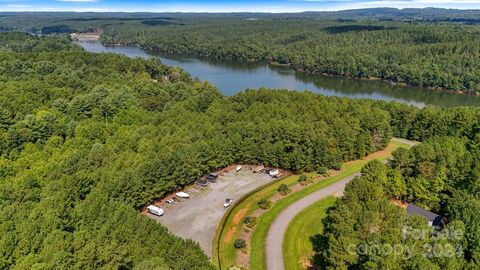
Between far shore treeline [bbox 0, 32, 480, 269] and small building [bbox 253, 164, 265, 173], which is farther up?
far shore treeline [bbox 0, 32, 480, 269]

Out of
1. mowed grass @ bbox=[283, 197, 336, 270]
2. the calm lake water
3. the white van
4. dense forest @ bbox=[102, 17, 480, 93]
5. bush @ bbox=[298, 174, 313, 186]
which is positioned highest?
dense forest @ bbox=[102, 17, 480, 93]

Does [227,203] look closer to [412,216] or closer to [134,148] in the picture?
[134,148]

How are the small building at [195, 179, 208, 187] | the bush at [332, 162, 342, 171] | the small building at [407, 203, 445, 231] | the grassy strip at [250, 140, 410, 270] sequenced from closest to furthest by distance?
the grassy strip at [250, 140, 410, 270] < the small building at [407, 203, 445, 231] < the small building at [195, 179, 208, 187] < the bush at [332, 162, 342, 171]

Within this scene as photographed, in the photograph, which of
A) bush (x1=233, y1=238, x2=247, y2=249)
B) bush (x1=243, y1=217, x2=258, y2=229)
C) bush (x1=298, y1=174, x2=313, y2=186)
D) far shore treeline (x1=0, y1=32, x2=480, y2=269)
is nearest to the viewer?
far shore treeline (x1=0, y1=32, x2=480, y2=269)

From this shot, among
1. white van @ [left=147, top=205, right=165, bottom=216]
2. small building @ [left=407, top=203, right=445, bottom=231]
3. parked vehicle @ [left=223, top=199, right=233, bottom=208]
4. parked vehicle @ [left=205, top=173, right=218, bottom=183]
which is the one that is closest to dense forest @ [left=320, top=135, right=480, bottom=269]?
small building @ [left=407, top=203, right=445, bottom=231]

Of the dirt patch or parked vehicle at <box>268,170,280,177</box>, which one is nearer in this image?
the dirt patch

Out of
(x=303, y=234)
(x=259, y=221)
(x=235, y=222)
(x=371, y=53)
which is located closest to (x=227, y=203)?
(x=235, y=222)

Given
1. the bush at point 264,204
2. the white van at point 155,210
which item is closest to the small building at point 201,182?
the white van at point 155,210

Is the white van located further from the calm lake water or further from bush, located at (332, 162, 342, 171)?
the calm lake water
